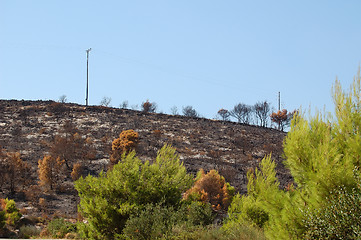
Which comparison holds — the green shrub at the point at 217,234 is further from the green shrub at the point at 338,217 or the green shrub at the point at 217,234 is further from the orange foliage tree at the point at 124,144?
the orange foliage tree at the point at 124,144

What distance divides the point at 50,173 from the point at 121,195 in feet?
69.3

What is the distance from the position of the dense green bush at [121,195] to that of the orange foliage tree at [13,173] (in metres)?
18.7

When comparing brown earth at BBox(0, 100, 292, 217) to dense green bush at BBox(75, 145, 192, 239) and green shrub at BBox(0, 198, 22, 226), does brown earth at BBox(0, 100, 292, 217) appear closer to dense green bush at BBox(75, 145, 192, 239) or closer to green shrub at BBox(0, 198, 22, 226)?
green shrub at BBox(0, 198, 22, 226)

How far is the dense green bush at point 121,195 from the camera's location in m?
17.2

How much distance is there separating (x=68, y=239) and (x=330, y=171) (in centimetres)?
1782

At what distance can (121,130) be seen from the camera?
55.1 meters

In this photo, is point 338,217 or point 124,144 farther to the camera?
point 124,144

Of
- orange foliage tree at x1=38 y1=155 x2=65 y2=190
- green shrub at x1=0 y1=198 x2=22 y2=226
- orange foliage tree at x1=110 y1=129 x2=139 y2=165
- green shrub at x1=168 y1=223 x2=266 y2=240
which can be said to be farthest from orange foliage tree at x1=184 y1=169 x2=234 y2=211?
green shrub at x1=168 y1=223 x2=266 y2=240

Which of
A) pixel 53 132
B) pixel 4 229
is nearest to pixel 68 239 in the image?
pixel 4 229

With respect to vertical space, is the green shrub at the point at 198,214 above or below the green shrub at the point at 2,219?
above

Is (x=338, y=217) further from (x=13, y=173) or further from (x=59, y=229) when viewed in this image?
(x=13, y=173)

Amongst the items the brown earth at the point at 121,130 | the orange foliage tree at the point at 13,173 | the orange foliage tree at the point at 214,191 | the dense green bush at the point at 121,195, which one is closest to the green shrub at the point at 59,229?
the brown earth at the point at 121,130

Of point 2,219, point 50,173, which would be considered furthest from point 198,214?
point 50,173

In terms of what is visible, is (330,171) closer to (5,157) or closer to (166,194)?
(166,194)
